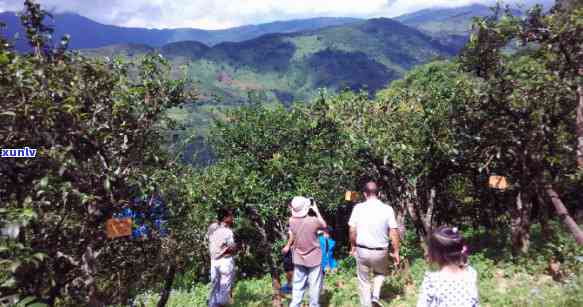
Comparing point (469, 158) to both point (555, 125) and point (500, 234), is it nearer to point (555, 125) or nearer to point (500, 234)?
point (555, 125)

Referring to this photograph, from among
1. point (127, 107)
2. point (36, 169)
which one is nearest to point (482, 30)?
point (127, 107)

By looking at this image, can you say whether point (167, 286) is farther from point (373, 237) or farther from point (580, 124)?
point (580, 124)

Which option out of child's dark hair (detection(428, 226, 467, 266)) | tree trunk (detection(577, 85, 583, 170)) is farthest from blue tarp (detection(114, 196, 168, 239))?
tree trunk (detection(577, 85, 583, 170))

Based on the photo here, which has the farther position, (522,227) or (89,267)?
(522,227)

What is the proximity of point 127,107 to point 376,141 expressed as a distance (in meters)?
7.42

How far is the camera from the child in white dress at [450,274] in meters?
3.99

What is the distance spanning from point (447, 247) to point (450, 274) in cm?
33

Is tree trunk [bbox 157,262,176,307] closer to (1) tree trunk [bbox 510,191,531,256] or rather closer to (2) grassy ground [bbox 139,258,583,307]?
(2) grassy ground [bbox 139,258,583,307]

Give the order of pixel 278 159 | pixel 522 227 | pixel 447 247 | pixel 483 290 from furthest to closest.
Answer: pixel 278 159 → pixel 522 227 → pixel 483 290 → pixel 447 247

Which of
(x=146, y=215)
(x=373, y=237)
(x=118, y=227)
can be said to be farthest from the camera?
(x=373, y=237)

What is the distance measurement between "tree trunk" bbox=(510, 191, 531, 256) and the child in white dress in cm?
765

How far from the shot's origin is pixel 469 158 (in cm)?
1069

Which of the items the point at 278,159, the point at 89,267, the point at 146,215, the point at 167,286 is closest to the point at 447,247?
the point at 89,267

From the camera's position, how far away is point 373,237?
7152 millimetres
